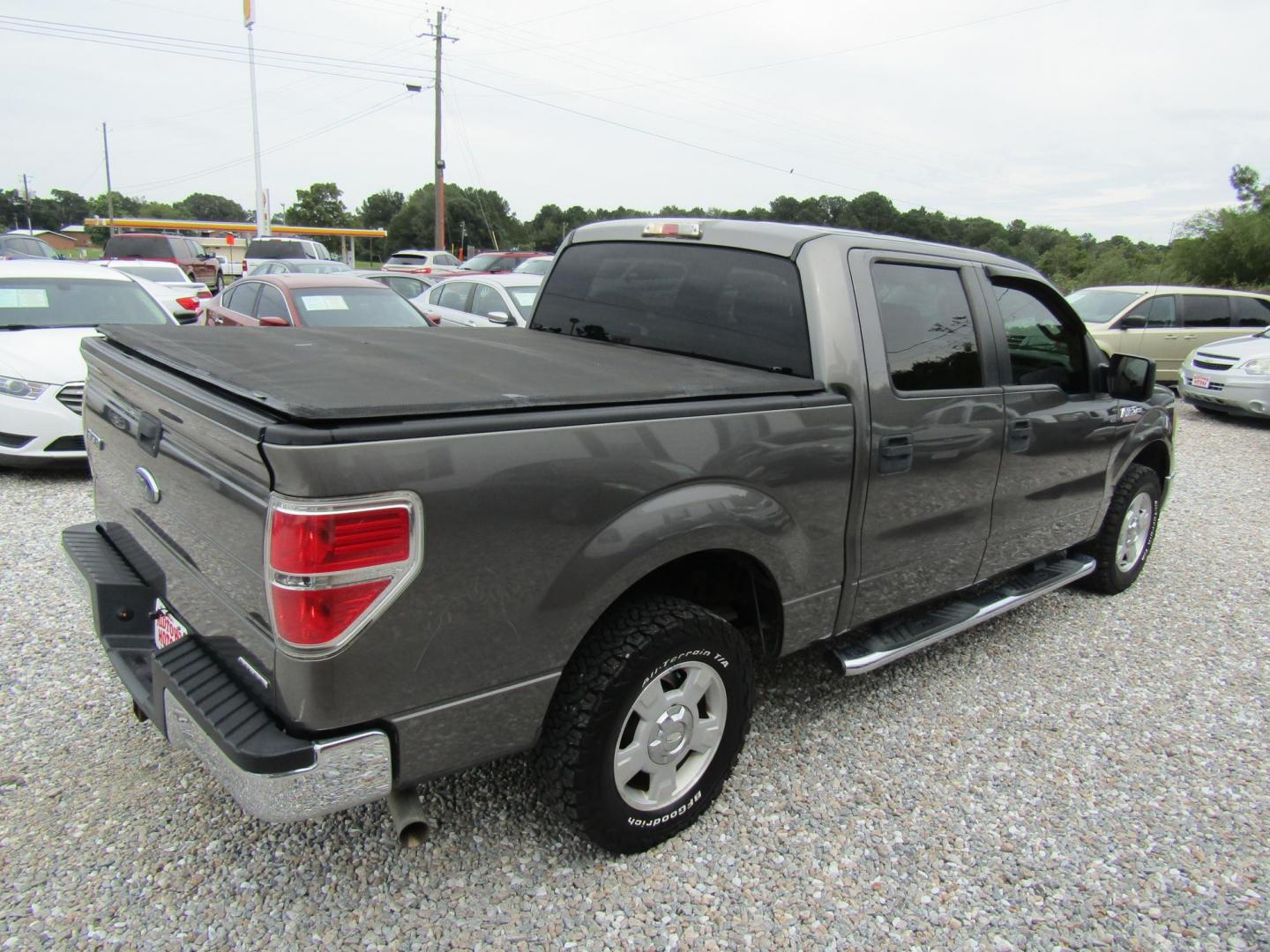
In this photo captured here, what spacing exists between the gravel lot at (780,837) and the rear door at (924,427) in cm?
62

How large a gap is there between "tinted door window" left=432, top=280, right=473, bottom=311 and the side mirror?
29.2 ft

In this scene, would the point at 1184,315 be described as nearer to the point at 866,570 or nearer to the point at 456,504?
the point at 866,570

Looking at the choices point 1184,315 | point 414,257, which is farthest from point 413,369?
point 414,257

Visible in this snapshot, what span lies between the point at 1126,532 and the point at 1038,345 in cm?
166

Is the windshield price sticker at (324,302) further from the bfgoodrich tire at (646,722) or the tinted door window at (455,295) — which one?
the bfgoodrich tire at (646,722)

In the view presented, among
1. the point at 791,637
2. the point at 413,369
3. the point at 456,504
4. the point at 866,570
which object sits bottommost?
the point at 791,637

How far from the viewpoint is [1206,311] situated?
13.4 metres

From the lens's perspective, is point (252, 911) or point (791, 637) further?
point (791, 637)

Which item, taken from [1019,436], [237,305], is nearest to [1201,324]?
[1019,436]

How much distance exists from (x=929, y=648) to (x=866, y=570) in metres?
1.32

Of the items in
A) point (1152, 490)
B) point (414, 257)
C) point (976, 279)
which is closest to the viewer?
point (976, 279)

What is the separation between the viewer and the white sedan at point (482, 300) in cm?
1072

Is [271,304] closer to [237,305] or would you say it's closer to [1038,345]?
[237,305]

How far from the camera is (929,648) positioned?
159 inches
